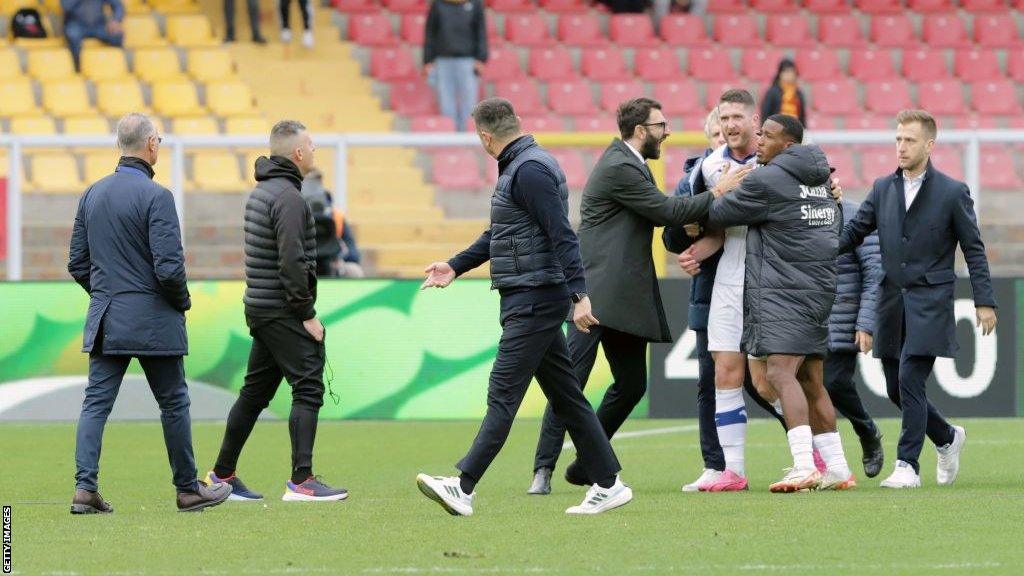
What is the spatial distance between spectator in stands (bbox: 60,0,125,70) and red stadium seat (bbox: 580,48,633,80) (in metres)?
5.61

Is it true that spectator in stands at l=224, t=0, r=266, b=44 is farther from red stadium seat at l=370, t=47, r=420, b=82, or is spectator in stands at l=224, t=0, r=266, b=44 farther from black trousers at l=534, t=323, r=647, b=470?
black trousers at l=534, t=323, r=647, b=470

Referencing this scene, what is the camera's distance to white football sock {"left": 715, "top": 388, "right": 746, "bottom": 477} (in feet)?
29.7

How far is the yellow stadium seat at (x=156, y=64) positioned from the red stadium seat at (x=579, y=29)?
16.4 feet

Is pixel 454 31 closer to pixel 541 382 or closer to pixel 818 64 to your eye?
pixel 818 64

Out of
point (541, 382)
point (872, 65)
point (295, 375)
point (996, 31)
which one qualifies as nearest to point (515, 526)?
Answer: point (541, 382)

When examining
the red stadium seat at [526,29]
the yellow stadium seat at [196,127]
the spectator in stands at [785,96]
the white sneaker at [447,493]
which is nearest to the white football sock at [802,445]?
the white sneaker at [447,493]

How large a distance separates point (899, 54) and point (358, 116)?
725cm

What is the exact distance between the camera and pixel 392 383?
14.3 metres

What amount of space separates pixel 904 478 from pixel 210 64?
13450 millimetres

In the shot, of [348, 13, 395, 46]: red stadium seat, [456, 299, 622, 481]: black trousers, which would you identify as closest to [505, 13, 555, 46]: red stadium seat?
[348, 13, 395, 46]: red stadium seat

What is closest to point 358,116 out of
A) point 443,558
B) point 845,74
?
point 845,74

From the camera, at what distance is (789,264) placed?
28.5 feet

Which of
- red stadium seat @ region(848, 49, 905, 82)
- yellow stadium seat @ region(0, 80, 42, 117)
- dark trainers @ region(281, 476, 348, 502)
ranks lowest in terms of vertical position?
dark trainers @ region(281, 476, 348, 502)

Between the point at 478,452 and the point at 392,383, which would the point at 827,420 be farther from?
the point at 392,383
